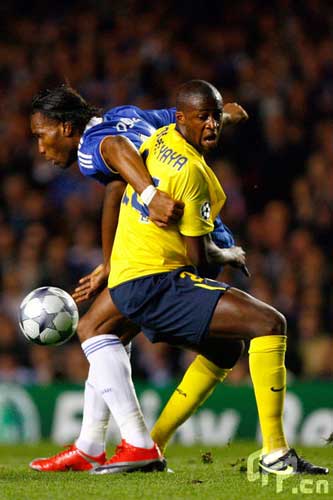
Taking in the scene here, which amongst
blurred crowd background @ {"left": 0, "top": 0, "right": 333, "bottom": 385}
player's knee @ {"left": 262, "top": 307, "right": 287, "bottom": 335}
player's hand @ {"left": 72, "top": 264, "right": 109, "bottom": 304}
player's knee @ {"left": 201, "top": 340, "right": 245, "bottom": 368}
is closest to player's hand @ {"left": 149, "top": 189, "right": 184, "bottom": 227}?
player's knee @ {"left": 262, "top": 307, "right": 287, "bottom": 335}

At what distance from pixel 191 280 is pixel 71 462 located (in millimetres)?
1284

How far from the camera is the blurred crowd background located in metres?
10.4

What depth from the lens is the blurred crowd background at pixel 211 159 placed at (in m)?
10.4

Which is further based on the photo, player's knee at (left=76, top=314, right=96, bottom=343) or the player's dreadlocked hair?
the player's dreadlocked hair

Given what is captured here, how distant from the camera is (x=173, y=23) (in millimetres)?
13742

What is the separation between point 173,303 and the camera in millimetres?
4922

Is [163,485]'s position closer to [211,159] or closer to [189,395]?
[189,395]

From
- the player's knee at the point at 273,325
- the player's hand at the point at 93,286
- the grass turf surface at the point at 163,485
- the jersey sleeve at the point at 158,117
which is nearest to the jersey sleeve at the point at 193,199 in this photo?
the player's knee at the point at 273,325

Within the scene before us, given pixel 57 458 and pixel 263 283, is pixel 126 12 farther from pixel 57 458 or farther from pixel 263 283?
pixel 57 458

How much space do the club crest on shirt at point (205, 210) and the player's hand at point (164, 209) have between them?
9cm

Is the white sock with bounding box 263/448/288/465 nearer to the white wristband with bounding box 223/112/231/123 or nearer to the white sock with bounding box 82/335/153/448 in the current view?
the white sock with bounding box 82/335/153/448

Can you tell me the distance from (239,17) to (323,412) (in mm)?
6097

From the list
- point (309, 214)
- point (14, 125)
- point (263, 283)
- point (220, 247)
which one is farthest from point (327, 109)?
point (220, 247)

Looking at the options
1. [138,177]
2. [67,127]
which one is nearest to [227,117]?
[67,127]
